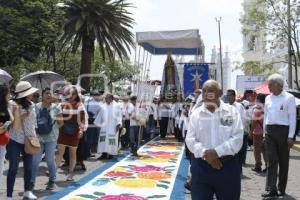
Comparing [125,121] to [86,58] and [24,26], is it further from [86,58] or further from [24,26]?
[86,58]

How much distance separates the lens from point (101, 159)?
1279 centimetres

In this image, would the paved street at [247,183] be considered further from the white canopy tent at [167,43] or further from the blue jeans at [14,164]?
the white canopy tent at [167,43]

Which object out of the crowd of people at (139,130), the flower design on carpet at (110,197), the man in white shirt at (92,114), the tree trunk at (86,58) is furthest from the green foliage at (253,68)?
the flower design on carpet at (110,197)

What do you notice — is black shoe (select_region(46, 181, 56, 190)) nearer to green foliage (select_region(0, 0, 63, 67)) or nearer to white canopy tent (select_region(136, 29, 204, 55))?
white canopy tent (select_region(136, 29, 204, 55))

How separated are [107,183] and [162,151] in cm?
627

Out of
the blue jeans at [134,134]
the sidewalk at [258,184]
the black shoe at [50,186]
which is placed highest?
the blue jeans at [134,134]

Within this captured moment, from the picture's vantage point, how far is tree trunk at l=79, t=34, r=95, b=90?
24.5 m

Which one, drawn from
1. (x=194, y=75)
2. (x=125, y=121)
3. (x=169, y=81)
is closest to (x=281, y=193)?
(x=125, y=121)

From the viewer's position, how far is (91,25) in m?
25.0

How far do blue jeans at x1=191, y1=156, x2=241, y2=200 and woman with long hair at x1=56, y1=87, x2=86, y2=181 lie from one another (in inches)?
180

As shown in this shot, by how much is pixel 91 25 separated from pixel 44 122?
17.3 m

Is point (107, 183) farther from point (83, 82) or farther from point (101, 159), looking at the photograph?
point (83, 82)

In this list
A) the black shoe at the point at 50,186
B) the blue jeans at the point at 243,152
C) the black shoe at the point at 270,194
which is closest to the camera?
the blue jeans at the point at 243,152

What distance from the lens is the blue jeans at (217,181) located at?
4.75 m
